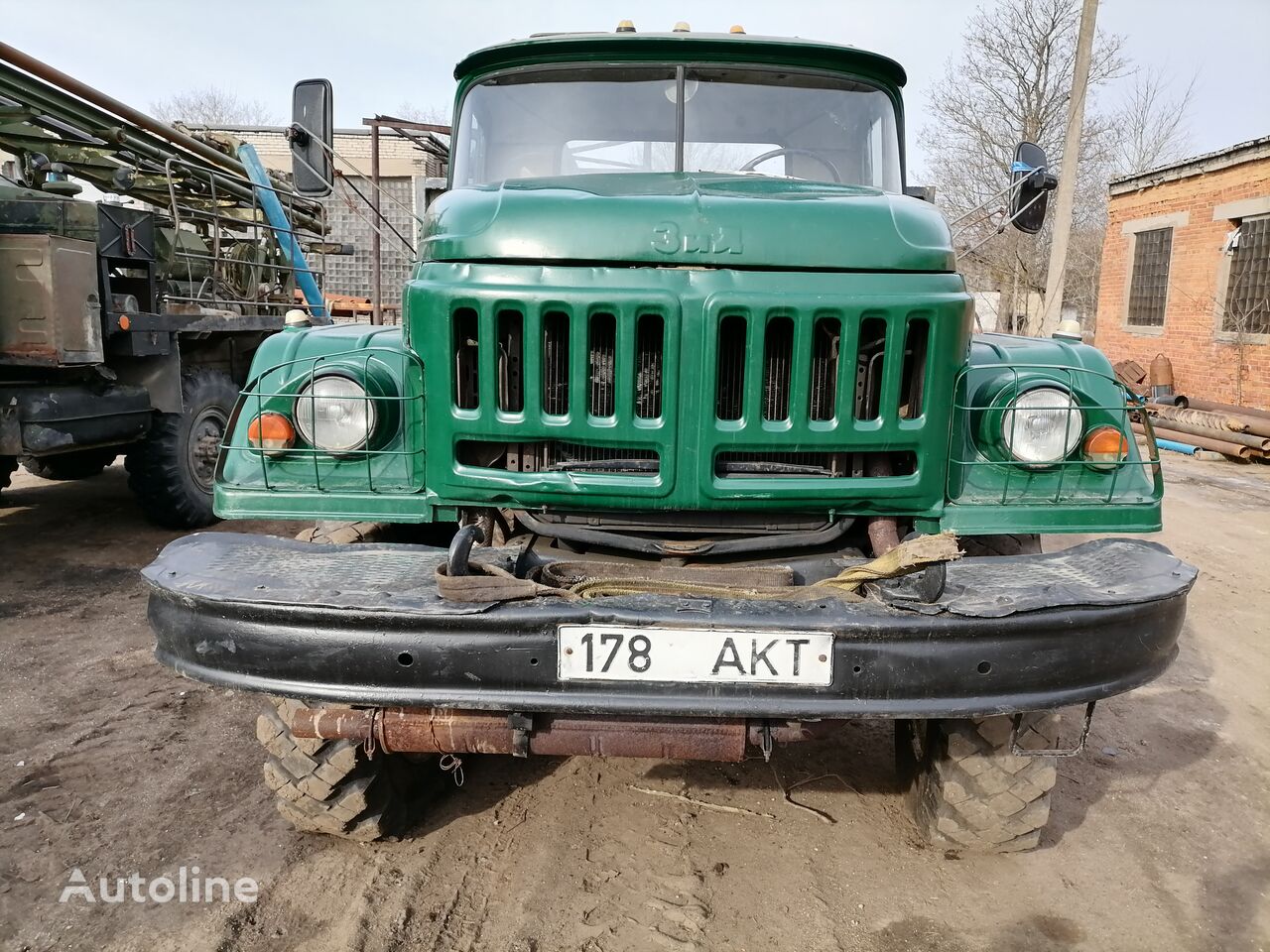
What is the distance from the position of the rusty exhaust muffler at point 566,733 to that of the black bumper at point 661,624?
0.54 ft

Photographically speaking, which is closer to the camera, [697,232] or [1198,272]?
[697,232]

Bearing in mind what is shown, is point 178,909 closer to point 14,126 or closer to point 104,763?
point 104,763

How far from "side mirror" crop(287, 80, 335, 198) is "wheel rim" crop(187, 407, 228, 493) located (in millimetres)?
3214

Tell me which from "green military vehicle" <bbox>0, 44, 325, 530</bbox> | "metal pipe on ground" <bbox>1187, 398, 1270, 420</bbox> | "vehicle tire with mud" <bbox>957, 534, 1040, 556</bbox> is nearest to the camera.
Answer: "vehicle tire with mud" <bbox>957, 534, 1040, 556</bbox>

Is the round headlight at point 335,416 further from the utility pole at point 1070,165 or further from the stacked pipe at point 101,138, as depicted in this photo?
the utility pole at point 1070,165

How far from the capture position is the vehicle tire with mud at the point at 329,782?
2635mm

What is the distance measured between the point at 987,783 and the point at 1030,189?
2.15 m

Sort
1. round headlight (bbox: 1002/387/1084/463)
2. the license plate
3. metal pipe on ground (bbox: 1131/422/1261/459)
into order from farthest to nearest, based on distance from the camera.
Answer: metal pipe on ground (bbox: 1131/422/1261/459) < round headlight (bbox: 1002/387/1084/463) < the license plate

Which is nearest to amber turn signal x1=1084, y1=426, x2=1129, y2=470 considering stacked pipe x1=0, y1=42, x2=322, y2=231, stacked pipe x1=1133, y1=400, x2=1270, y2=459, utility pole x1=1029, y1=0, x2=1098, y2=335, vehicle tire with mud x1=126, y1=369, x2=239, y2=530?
vehicle tire with mud x1=126, y1=369, x2=239, y2=530

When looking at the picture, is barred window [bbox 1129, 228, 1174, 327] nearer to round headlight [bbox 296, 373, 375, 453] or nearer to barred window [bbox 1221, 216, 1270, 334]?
barred window [bbox 1221, 216, 1270, 334]

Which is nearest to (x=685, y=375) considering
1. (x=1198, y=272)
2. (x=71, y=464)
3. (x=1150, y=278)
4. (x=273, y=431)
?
(x=273, y=431)

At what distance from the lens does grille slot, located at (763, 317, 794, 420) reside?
2389 millimetres

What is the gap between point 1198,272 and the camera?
1377cm

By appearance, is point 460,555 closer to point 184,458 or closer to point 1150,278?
point 184,458
